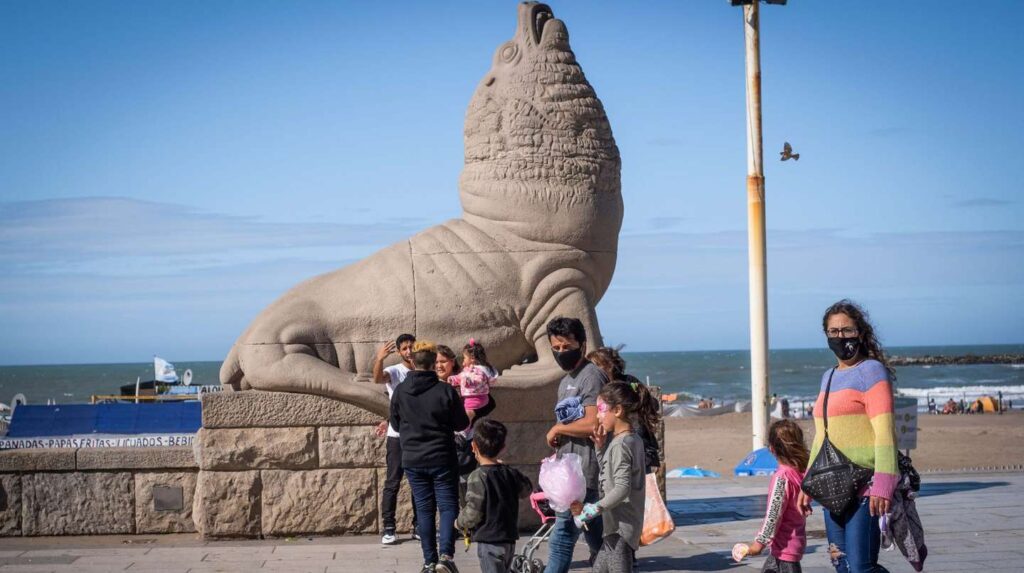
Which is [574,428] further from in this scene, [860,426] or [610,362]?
[860,426]

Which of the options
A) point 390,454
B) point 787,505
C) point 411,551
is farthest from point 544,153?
point 787,505

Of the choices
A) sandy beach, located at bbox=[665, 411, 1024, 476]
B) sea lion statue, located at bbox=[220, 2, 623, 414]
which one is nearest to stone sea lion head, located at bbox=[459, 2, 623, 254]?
sea lion statue, located at bbox=[220, 2, 623, 414]

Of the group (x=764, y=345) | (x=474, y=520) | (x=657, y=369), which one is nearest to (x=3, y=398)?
(x=657, y=369)

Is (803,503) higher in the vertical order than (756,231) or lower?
lower

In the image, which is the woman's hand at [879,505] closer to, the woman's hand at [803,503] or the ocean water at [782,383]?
the woman's hand at [803,503]

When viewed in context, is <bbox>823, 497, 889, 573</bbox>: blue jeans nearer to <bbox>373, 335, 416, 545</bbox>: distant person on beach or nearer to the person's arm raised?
<bbox>373, 335, 416, 545</bbox>: distant person on beach

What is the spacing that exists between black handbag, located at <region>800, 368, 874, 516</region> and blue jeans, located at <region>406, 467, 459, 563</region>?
86.7 inches

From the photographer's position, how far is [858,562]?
14.3 ft

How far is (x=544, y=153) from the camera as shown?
802 centimetres

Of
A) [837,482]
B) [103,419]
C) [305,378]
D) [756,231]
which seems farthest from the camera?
[103,419]

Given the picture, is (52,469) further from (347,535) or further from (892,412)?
(892,412)

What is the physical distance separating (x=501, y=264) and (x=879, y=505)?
4.17 meters

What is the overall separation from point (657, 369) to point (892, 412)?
7735cm

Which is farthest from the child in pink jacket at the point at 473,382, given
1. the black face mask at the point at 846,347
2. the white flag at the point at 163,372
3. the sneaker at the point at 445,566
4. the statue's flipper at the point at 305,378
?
the white flag at the point at 163,372
